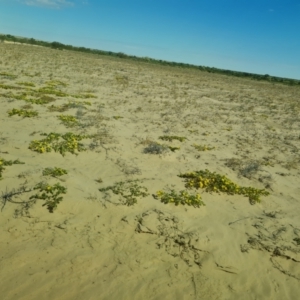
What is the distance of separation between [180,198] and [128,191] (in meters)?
1.30

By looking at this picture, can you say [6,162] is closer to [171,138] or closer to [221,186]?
[221,186]

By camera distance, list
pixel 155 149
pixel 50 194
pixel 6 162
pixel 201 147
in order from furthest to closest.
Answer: pixel 201 147 → pixel 155 149 → pixel 6 162 → pixel 50 194

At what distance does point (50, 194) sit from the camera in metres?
6.32

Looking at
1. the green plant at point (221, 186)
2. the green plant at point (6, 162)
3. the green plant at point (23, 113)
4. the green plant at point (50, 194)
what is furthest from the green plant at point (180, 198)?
the green plant at point (23, 113)

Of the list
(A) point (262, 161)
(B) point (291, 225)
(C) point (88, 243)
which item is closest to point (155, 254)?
(C) point (88, 243)

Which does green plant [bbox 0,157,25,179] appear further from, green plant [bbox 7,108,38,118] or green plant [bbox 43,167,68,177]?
green plant [bbox 7,108,38,118]

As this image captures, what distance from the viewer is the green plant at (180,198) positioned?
21.8ft

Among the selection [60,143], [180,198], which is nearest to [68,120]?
[60,143]

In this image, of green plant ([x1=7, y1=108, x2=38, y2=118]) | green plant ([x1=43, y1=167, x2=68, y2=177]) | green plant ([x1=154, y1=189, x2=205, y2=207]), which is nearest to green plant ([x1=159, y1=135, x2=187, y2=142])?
green plant ([x1=154, y1=189, x2=205, y2=207])

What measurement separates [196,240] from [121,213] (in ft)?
5.60

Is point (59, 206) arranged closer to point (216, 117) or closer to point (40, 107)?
point (40, 107)

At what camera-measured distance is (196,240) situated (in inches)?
214

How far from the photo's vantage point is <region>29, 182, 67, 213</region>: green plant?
594 cm

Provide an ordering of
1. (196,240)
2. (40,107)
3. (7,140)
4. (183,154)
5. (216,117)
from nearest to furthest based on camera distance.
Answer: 1. (196,240)
2. (7,140)
3. (183,154)
4. (40,107)
5. (216,117)
